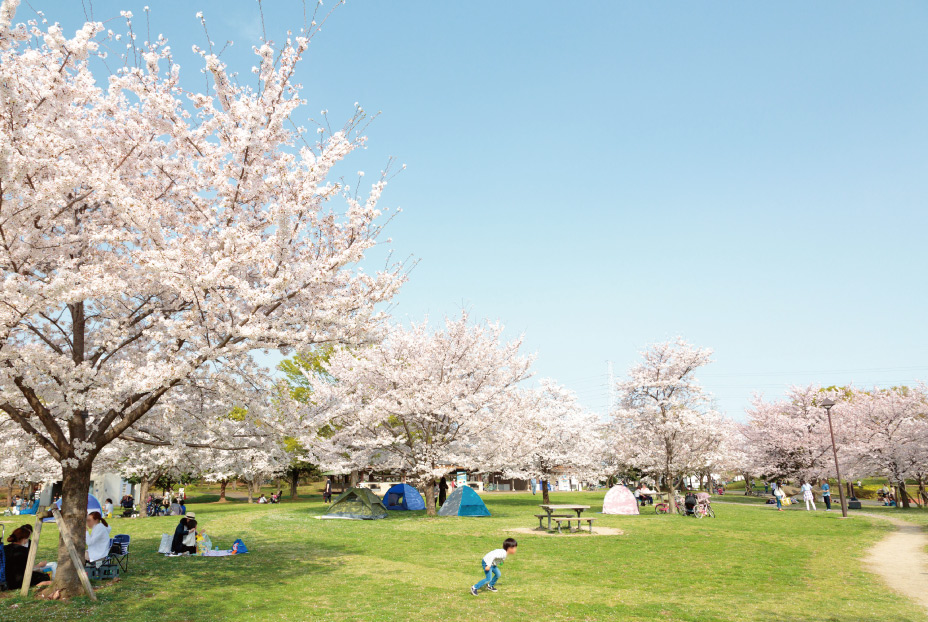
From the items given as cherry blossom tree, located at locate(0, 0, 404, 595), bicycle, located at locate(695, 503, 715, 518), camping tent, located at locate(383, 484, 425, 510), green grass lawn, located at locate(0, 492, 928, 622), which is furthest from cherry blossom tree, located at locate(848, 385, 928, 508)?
cherry blossom tree, located at locate(0, 0, 404, 595)

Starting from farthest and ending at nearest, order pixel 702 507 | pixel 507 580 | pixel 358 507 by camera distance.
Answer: pixel 358 507
pixel 702 507
pixel 507 580

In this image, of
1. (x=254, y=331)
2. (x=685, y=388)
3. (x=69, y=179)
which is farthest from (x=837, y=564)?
(x=685, y=388)

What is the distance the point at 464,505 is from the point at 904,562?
1901cm

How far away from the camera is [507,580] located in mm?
12188

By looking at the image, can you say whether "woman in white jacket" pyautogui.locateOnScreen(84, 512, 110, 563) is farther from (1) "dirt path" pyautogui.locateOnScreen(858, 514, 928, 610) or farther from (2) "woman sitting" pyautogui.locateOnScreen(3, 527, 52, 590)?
(1) "dirt path" pyautogui.locateOnScreen(858, 514, 928, 610)

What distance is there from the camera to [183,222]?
36.2 feet

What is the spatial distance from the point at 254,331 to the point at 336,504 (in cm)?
2410

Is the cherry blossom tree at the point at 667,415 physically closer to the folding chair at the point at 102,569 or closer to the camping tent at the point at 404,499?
the camping tent at the point at 404,499

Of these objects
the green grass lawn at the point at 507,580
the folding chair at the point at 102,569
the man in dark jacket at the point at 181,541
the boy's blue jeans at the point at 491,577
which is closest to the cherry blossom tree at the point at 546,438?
the green grass lawn at the point at 507,580

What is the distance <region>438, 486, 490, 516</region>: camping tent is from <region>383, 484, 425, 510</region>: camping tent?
611 centimetres

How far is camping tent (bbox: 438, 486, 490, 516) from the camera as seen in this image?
95.5 feet

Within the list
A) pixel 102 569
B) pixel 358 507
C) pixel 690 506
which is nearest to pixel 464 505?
pixel 358 507

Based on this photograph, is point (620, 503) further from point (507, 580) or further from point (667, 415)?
point (507, 580)

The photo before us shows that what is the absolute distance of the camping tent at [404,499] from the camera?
35.5 metres
